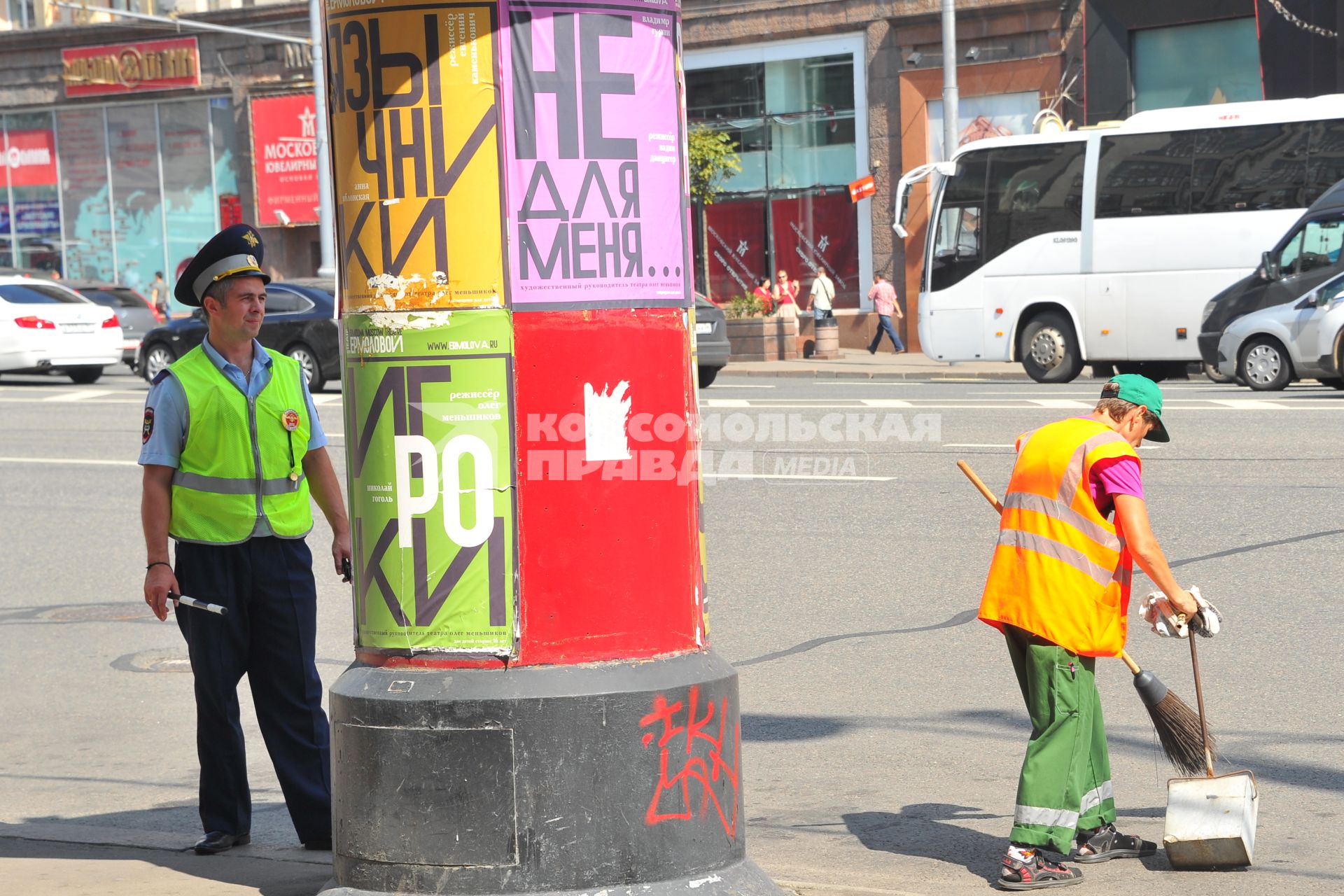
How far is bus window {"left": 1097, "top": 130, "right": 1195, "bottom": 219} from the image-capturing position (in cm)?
2291

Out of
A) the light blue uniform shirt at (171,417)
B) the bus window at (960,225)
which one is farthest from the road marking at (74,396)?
the light blue uniform shirt at (171,417)

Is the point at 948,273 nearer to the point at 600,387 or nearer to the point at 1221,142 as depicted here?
the point at 1221,142

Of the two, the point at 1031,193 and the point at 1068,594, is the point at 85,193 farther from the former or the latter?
the point at 1068,594

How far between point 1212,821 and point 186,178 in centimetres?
3865

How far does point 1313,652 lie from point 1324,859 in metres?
2.62

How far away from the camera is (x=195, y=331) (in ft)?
74.3

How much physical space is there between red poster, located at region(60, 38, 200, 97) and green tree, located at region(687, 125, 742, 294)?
13379 millimetres

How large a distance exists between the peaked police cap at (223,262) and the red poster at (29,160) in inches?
1568

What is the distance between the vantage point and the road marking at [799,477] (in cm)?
1236

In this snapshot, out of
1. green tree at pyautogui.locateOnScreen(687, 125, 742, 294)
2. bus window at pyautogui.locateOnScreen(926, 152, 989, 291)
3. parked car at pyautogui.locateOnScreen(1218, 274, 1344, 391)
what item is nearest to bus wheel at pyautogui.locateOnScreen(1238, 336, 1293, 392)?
parked car at pyautogui.locateOnScreen(1218, 274, 1344, 391)

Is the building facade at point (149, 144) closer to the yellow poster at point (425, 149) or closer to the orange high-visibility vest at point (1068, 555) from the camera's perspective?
the orange high-visibility vest at point (1068, 555)

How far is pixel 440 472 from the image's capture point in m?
4.20

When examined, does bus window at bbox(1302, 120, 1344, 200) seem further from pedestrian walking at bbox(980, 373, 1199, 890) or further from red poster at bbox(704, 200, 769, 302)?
pedestrian walking at bbox(980, 373, 1199, 890)

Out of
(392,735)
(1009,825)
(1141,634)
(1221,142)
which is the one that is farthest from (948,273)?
(392,735)
